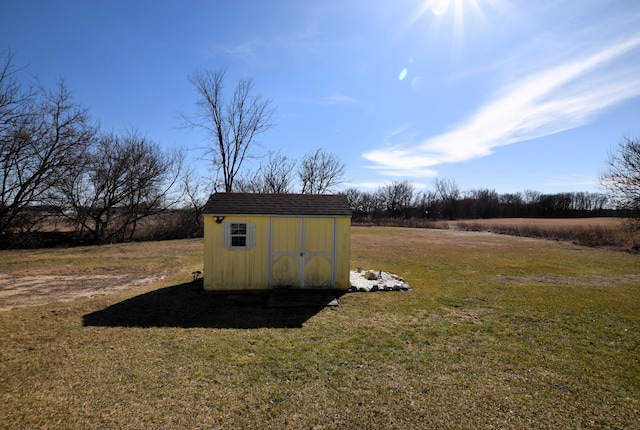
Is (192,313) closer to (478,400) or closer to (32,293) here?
(32,293)

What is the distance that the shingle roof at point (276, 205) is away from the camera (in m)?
9.75

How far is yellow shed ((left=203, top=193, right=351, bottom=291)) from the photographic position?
9.67 m

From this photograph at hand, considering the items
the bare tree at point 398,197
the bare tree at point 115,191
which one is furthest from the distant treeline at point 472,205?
the bare tree at point 115,191

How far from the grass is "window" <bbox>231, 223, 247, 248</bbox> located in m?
1.75

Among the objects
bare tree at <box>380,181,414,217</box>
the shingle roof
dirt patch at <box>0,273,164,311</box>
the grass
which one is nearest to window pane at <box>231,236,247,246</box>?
the shingle roof

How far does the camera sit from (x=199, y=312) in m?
7.94

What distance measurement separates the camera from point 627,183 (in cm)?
2317

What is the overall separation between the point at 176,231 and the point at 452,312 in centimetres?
2672

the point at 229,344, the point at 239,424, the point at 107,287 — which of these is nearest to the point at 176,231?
the point at 107,287

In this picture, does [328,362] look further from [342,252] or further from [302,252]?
[342,252]

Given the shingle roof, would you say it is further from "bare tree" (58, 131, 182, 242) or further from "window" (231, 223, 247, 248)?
"bare tree" (58, 131, 182, 242)

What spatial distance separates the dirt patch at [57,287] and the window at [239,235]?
4119 mm

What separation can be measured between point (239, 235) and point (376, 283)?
16.6 ft

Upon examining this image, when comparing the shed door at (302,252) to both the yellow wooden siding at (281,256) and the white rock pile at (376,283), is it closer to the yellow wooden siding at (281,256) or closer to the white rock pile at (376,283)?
the yellow wooden siding at (281,256)
